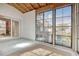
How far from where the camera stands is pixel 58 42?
70.1 inches

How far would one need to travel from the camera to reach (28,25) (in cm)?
185

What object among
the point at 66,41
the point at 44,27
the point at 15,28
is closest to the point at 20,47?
the point at 15,28

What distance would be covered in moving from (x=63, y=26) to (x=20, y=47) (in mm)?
856

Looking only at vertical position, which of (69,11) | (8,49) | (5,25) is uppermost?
(69,11)

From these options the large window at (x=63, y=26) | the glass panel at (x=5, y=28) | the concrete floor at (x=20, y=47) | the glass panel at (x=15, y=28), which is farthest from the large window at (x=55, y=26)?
the glass panel at (x=5, y=28)

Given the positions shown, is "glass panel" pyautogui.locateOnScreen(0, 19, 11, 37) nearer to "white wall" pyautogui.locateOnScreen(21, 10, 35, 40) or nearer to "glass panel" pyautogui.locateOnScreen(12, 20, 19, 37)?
"glass panel" pyautogui.locateOnScreen(12, 20, 19, 37)

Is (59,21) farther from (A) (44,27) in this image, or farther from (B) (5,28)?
(B) (5,28)

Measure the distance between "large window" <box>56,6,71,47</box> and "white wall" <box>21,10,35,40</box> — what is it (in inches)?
17.3

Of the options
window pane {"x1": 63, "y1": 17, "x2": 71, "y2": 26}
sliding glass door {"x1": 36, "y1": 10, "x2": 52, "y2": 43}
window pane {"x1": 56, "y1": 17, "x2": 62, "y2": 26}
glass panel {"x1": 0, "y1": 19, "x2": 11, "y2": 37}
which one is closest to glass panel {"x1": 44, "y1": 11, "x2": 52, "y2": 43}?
sliding glass door {"x1": 36, "y1": 10, "x2": 52, "y2": 43}

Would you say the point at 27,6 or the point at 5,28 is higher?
the point at 27,6

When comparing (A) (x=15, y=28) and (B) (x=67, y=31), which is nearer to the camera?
(B) (x=67, y=31)

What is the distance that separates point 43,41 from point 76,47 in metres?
0.58

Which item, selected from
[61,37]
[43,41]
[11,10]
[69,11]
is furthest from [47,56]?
[11,10]

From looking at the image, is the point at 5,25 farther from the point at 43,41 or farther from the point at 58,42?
the point at 58,42
